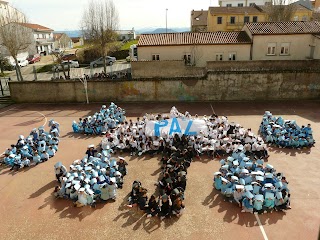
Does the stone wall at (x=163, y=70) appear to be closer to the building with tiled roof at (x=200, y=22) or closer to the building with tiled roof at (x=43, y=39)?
the building with tiled roof at (x=200, y=22)

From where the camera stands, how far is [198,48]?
2772 centimetres

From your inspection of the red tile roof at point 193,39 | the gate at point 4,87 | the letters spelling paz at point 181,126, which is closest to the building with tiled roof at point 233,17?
the red tile roof at point 193,39

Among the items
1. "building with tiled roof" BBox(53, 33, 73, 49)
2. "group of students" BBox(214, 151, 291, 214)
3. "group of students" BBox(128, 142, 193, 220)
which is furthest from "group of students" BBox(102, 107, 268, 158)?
"building with tiled roof" BBox(53, 33, 73, 49)

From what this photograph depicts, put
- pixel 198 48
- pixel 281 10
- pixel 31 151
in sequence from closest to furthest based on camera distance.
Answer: pixel 31 151 < pixel 198 48 < pixel 281 10

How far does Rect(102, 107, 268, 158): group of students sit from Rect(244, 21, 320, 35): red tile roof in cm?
1577

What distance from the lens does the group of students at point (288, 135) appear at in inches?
582

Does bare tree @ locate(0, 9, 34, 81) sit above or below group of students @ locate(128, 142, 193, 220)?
above

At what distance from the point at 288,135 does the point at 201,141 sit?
187 inches

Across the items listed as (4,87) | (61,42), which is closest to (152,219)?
(4,87)

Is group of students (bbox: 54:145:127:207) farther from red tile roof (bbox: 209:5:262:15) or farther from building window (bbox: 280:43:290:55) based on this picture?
red tile roof (bbox: 209:5:262:15)

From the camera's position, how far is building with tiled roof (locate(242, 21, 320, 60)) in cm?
2709

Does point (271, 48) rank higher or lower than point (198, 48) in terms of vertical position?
lower

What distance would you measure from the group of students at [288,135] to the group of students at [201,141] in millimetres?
1441

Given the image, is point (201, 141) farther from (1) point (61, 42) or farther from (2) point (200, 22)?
(1) point (61, 42)
